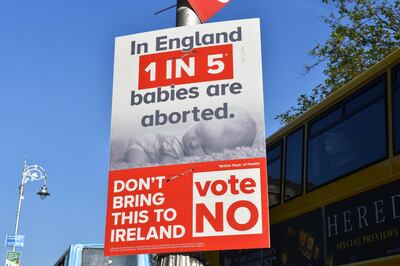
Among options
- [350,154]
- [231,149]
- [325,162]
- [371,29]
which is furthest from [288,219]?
[371,29]

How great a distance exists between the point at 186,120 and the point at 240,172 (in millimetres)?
708

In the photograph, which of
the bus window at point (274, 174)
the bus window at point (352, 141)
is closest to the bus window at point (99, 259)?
the bus window at point (274, 174)

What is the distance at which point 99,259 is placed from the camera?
12641 millimetres

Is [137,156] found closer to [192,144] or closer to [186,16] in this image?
[192,144]

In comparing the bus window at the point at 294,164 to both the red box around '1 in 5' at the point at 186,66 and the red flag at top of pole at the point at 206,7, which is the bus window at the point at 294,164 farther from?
the red box around '1 in 5' at the point at 186,66

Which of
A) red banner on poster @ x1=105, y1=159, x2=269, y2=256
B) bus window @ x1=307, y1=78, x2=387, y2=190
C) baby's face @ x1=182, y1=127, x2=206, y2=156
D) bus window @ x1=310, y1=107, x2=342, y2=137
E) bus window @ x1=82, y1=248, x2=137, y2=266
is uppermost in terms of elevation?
bus window @ x1=310, y1=107, x2=342, y2=137

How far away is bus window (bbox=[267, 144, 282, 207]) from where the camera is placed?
8938 millimetres

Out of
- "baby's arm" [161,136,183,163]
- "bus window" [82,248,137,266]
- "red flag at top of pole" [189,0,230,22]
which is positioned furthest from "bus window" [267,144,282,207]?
"bus window" [82,248,137,266]

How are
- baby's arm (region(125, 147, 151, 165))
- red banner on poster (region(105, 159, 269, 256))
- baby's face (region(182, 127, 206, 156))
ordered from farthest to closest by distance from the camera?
baby's arm (region(125, 147, 151, 165)) < baby's face (region(182, 127, 206, 156)) < red banner on poster (region(105, 159, 269, 256))

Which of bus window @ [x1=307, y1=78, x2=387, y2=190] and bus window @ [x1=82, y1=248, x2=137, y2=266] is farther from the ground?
bus window @ [x1=307, y1=78, x2=387, y2=190]

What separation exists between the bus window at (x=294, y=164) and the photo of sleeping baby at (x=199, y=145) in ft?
11.0

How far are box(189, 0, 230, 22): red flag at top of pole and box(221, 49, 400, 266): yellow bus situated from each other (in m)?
2.01

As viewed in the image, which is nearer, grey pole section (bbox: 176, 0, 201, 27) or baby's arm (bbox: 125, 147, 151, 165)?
baby's arm (bbox: 125, 147, 151, 165)

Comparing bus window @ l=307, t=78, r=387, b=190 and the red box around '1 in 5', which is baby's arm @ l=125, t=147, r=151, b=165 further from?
bus window @ l=307, t=78, r=387, b=190
